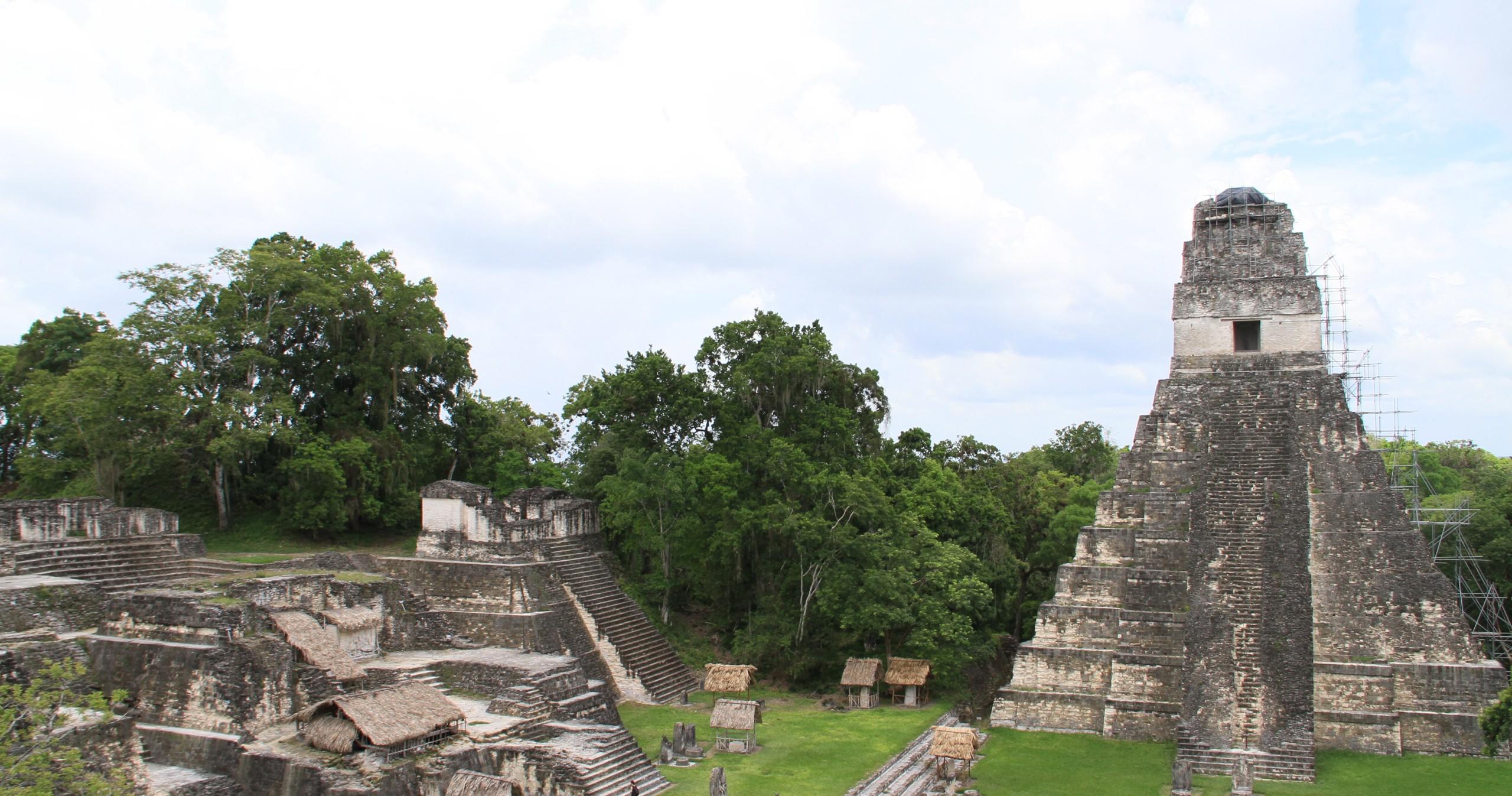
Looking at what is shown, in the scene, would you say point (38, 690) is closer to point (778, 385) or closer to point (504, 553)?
point (504, 553)

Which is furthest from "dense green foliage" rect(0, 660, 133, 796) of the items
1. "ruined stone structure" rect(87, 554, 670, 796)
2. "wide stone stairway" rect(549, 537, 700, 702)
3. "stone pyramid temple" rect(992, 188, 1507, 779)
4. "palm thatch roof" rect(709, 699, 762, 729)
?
"stone pyramid temple" rect(992, 188, 1507, 779)

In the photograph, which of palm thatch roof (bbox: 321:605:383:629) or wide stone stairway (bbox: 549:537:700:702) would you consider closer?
palm thatch roof (bbox: 321:605:383:629)

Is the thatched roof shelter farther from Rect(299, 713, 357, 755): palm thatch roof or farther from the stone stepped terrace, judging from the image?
the stone stepped terrace

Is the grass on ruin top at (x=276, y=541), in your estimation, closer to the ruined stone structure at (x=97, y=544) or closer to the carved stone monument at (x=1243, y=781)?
the ruined stone structure at (x=97, y=544)

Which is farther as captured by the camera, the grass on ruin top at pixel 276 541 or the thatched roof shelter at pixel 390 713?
the grass on ruin top at pixel 276 541

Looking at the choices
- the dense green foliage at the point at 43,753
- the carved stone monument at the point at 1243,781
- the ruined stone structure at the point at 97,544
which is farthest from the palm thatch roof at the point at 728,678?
the dense green foliage at the point at 43,753

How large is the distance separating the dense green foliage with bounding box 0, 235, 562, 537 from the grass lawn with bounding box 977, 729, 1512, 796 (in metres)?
15.2

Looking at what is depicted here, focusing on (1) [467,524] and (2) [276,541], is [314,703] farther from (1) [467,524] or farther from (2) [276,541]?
(2) [276,541]

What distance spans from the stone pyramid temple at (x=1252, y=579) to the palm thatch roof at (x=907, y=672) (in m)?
1.90

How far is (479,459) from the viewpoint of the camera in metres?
28.1

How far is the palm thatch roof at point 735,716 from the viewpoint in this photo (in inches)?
645

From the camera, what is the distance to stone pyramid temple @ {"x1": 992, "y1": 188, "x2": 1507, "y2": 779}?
1570 centimetres

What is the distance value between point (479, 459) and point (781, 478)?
10.3 metres

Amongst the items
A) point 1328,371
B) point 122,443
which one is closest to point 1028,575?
point 1328,371
